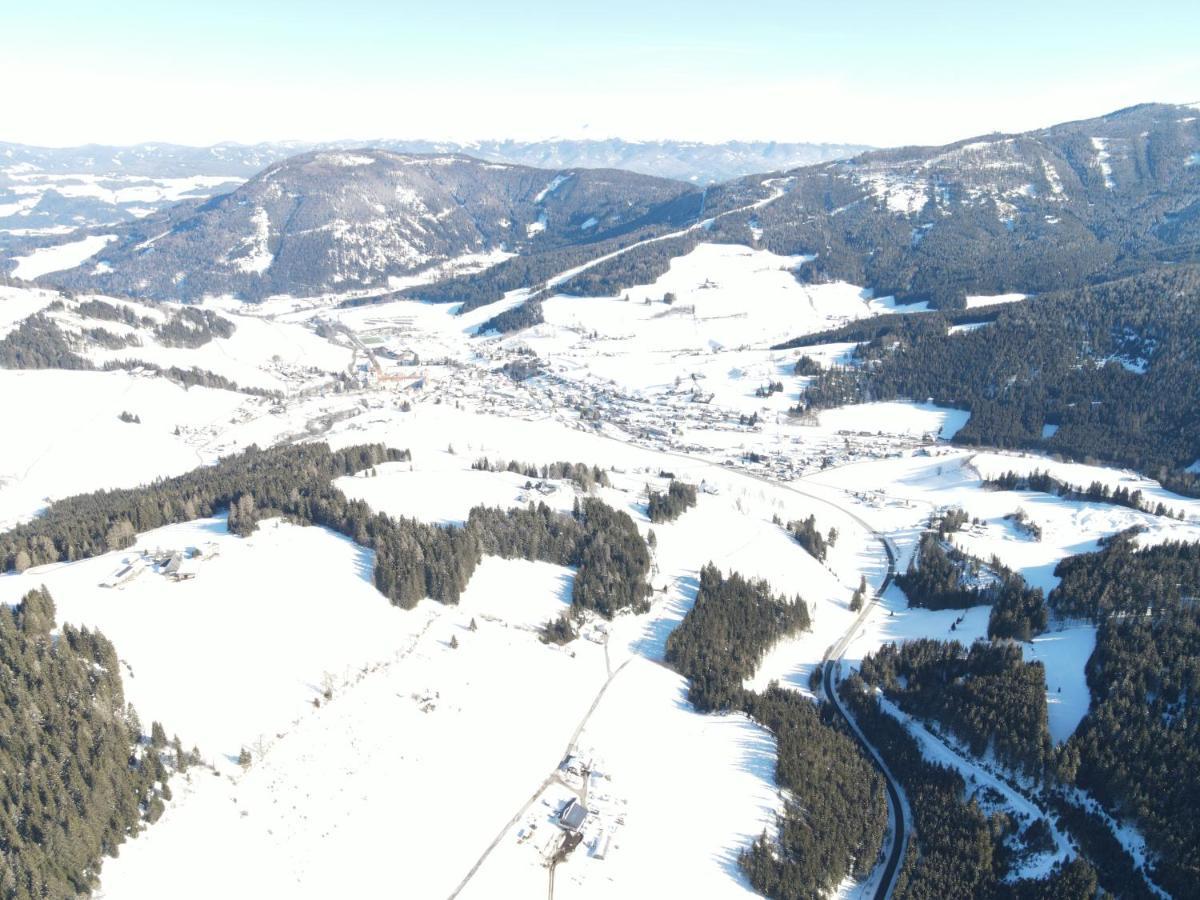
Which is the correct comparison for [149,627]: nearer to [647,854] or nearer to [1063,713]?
[647,854]

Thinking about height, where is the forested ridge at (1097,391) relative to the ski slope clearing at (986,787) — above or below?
above

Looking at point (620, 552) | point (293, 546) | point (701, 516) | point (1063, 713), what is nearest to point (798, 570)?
point (701, 516)

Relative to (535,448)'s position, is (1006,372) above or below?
above

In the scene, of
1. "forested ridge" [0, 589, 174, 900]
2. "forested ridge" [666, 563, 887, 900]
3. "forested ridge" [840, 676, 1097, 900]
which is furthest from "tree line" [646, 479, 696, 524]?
"forested ridge" [0, 589, 174, 900]

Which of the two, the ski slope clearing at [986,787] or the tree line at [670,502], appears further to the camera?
the tree line at [670,502]

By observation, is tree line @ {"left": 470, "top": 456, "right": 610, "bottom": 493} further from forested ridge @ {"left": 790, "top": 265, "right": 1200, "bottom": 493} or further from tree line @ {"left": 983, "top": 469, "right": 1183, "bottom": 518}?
forested ridge @ {"left": 790, "top": 265, "right": 1200, "bottom": 493}

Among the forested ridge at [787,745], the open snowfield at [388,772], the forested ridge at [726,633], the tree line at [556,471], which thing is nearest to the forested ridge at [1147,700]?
the forested ridge at [787,745]

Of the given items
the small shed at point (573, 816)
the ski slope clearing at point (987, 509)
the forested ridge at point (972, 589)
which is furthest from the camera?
the ski slope clearing at point (987, 509)

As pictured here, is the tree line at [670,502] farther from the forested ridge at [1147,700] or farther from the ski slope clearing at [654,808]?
the forested ridge at [1147,700]
